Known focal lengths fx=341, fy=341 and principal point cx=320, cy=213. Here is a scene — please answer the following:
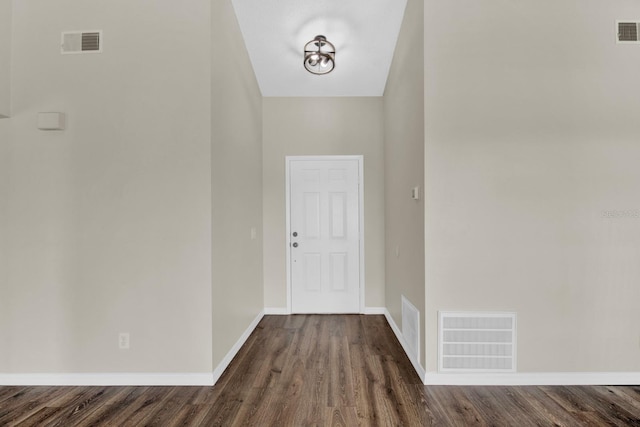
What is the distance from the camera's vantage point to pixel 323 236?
4.46 meters

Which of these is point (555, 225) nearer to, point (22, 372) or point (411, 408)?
point (411, 408)

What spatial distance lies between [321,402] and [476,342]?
1.23 meters

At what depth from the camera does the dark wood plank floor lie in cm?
213

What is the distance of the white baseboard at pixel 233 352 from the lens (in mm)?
2680

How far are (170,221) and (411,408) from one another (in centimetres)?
217

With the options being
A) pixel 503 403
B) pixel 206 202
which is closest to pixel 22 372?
pixel 206 202

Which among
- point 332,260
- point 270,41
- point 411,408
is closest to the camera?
point 411,408

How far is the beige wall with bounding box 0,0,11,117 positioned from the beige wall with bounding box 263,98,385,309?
8.39 ft

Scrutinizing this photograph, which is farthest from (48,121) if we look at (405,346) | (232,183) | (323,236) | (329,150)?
(405,346)

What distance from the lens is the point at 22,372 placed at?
2641mm

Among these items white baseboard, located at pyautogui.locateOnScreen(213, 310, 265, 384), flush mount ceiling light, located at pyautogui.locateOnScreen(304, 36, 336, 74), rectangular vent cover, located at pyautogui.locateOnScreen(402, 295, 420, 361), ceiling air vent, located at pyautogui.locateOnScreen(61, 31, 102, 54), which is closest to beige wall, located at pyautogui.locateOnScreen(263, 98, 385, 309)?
Answer: white baseboard, located at pyautogui.locateOnScreen(213, 310, 265, 384)

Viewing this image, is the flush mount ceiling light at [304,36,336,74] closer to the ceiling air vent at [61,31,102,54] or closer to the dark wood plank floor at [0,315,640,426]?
the ceiling air vent at [61,31,102,54]

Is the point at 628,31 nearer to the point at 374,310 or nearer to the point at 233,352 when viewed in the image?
the point at 374,310

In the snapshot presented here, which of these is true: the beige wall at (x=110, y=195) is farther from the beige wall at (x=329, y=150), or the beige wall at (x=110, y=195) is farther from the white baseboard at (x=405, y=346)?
the beige wall at (x=329, y=150)
